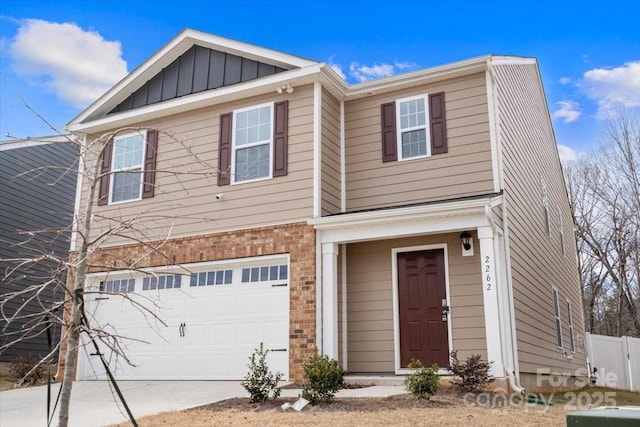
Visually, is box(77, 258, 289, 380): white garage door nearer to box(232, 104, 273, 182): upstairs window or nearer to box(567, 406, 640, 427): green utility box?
box(232, 104, 273, 182): upstairs window

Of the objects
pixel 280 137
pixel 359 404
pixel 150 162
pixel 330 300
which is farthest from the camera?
pixel 150 162

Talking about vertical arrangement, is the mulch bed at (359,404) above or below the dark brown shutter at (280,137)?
below

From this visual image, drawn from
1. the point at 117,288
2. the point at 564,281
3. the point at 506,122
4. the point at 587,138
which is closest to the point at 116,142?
the point at 117,288

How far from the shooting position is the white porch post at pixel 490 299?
8.83 meters

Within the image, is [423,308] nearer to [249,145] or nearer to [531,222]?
[531,222]

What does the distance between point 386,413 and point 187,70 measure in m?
8.72

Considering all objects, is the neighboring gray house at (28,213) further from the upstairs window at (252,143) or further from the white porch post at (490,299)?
the white porch post at (490,299)

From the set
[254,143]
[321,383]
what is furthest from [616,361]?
[321,383]

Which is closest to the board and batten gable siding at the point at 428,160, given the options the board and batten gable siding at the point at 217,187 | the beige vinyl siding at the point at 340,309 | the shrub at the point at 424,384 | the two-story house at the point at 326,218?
the two-story house at the point at 326,218

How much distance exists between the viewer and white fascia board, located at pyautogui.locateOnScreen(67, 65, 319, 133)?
1119 centimetres

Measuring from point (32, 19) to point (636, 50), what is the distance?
16.8 m

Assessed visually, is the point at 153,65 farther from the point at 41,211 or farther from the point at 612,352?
the point at 612,352

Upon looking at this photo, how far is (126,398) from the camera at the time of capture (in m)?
9.10

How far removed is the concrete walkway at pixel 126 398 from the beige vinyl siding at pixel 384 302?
3.80ft
